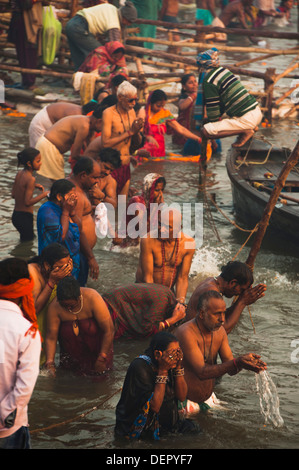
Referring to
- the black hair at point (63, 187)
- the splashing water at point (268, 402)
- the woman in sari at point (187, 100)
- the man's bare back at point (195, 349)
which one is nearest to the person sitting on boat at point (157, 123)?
the woman in sari at point (187, 100)

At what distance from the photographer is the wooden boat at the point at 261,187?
27.5 feet

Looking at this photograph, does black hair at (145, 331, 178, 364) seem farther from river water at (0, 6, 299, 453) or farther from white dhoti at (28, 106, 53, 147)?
white dhoti at (28, 106, 53, 147)

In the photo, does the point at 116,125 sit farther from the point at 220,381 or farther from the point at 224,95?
the point at 220,381

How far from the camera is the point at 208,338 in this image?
4953mm

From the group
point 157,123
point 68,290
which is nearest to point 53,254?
point 68,290

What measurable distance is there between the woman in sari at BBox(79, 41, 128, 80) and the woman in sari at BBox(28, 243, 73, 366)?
7.73 metres

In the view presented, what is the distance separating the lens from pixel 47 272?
5312 millimetres

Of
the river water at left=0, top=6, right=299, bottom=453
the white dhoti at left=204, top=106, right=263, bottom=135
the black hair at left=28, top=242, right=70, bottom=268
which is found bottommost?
the river water at left=0, top=6, right=299, bottom=453

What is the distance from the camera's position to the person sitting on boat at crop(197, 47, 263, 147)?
31.3ft

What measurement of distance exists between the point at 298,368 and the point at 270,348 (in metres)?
0.40

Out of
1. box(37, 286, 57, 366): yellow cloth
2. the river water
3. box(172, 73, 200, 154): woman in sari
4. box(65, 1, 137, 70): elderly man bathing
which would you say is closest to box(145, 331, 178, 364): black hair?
the river water

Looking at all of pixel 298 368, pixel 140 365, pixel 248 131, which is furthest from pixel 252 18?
pixel 140 365

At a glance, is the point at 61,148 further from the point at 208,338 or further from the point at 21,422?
the point at 21,422

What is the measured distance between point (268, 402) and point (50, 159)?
16.1 feet
